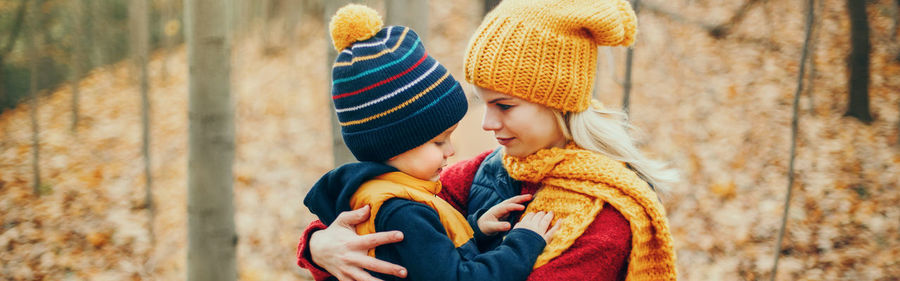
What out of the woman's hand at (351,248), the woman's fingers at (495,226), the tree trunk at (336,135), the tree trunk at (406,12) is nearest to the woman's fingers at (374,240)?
the woman's hand at (351,248)

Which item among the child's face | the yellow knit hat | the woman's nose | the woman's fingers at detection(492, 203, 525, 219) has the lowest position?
the woman's fingers at detection(492, 203, 525, 219)

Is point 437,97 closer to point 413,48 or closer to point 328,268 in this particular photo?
point 413,48

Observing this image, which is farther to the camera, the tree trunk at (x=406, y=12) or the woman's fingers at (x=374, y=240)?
the tree trunk at (x=406, y=12)

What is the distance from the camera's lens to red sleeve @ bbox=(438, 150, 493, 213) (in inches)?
89.6

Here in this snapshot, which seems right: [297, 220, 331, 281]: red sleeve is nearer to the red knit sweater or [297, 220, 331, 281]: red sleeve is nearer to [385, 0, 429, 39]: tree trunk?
the red knit sweater

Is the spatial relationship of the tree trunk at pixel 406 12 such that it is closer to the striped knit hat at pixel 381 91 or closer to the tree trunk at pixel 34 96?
the striped knit hat at pixel 381 91

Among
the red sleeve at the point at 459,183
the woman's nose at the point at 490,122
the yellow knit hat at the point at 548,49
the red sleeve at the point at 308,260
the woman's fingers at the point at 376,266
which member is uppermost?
the yellow knit hat at the point at 548,49

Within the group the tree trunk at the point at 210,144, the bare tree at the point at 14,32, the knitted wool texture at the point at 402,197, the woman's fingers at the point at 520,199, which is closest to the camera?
the knitted wool texture at the point at 402,197

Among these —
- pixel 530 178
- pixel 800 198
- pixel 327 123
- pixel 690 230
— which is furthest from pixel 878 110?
pixel 327 123

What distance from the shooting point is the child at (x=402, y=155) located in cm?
168

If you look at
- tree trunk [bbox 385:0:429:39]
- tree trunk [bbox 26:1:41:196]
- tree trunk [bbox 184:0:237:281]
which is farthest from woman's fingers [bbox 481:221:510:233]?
tree trunk [bbox 26:1:41:196]

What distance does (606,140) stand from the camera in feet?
6.59

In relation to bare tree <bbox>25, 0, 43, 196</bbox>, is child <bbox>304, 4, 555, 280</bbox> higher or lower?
higher

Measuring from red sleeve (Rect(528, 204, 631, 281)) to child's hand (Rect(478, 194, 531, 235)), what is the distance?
0.75ft
